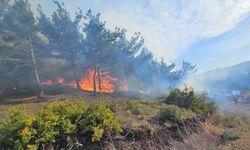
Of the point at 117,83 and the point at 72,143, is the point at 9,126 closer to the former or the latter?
the point at 72,143

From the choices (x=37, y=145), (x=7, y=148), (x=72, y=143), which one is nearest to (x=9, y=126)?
(x=7, y=148)

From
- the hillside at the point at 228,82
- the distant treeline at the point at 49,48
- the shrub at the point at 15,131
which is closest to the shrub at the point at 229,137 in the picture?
the shrub at the point at 15,131

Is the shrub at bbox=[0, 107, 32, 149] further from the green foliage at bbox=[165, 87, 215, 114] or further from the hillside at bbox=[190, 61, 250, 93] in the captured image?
the hillside at bbox=[190, 61, 250, 93]

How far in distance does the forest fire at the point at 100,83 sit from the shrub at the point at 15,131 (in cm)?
3054

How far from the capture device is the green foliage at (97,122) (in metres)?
7.11

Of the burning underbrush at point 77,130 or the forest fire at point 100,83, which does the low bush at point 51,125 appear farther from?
the forest fire at point 100,83

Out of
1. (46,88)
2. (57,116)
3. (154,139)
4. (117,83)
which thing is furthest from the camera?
(117,83)

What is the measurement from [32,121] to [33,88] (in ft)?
88.7

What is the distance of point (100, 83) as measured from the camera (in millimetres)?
37781

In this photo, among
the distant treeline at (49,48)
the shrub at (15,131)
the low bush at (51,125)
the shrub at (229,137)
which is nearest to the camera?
the shrub at (15,131)

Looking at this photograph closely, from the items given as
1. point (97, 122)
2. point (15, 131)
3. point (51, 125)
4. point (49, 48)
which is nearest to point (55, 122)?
point (51, 125)

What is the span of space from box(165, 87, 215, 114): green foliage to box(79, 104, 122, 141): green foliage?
31.7ft

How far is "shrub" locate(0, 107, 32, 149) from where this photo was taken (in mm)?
5927

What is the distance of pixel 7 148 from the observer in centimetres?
606
